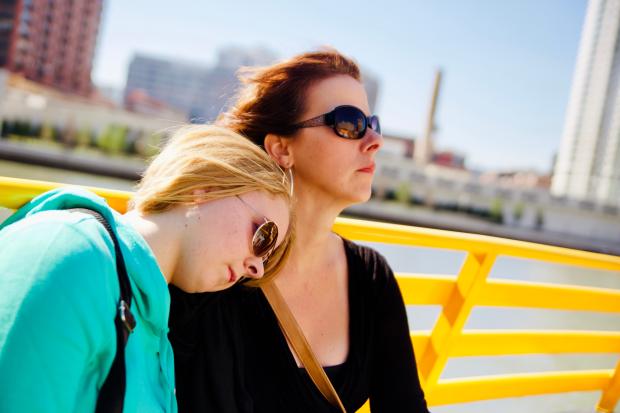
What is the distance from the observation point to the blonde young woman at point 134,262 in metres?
0.73

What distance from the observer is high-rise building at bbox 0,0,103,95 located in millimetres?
58781

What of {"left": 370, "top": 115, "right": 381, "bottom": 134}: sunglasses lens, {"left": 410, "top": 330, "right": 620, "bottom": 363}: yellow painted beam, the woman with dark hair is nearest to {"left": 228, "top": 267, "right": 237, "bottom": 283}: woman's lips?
the woman with dark hair

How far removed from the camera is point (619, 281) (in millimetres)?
12750

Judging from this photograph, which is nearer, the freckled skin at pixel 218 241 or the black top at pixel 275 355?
the freckled skin at pixel 218 241

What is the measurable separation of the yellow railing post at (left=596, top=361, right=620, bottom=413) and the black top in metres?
1.92

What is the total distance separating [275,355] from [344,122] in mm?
722

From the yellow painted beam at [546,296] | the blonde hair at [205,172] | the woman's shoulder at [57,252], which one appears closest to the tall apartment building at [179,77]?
the yellow painted beam at [546,296]

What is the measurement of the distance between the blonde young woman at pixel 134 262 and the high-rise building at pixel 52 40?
6906 cm

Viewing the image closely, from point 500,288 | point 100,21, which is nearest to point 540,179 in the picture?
point 100,21

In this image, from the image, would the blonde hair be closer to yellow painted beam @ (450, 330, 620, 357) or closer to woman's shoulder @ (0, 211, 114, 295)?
woman's shoulder @ (0, 211, 114, 295)

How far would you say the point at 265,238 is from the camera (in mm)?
1202

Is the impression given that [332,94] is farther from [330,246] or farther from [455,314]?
[455,314]

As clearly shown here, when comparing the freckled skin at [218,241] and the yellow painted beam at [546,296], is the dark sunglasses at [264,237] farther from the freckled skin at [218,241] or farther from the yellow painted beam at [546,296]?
the yellow painted beam at [546,296]

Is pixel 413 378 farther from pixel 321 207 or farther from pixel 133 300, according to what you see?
pixel 133 300
